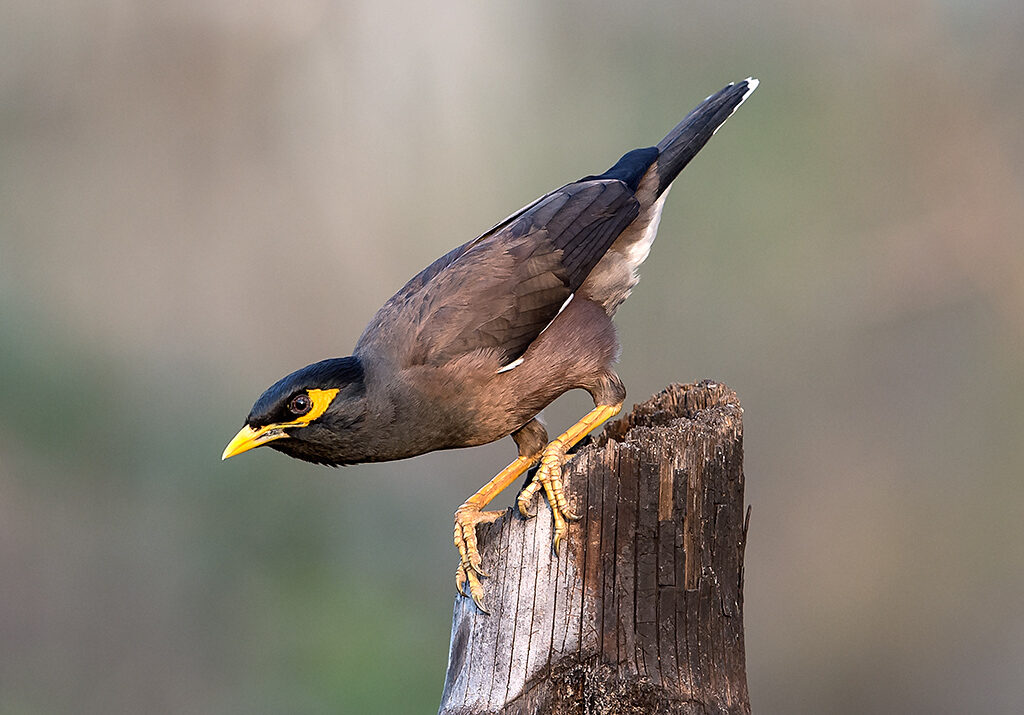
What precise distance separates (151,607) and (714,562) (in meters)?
4.22

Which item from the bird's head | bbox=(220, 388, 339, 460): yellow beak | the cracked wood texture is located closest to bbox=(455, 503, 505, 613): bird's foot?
the cracked wood texture

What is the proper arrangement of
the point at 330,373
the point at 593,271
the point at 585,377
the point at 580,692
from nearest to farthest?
the point at 580,692, the point at 330,373, the point at 585,377, the point at 593,271

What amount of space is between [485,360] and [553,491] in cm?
80

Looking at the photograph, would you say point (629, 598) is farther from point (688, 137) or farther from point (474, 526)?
point (688, 137)

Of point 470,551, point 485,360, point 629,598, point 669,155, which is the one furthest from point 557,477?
point 669,155

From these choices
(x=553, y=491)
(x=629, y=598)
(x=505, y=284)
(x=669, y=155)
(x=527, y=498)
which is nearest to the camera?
(x=629, y=598)

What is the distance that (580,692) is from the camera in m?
2.80

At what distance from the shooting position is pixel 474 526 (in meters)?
3.56

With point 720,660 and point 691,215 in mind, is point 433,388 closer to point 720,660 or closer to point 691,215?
point 720,660

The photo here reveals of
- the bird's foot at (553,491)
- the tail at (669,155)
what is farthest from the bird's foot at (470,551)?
the tail at (669,155)

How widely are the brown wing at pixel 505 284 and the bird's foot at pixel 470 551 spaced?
20.8 inches

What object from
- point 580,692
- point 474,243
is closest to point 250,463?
point 474,243

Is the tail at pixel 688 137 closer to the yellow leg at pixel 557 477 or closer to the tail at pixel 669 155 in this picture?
the tail at pixel 669 155

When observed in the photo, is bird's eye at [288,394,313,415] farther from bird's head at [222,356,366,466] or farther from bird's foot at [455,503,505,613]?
bird's foot at [455,503,505,613]
